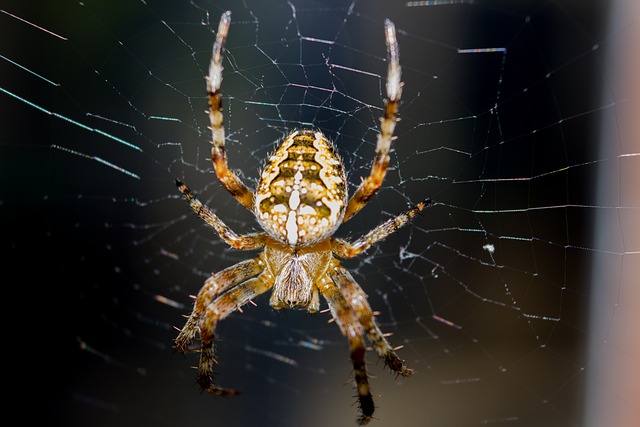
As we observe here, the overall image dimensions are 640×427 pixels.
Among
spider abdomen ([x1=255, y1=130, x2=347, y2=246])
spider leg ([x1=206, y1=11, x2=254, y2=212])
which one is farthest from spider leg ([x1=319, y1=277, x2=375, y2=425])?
spider leg ([x1=206, y1=11, x2=254, y2=212])

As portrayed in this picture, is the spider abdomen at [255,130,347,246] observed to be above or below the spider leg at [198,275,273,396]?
above

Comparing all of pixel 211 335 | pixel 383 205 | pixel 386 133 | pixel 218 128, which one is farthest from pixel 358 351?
pixel 383 205

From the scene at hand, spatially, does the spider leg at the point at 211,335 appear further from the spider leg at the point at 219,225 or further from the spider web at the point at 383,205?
the spider web at the point at 383,205

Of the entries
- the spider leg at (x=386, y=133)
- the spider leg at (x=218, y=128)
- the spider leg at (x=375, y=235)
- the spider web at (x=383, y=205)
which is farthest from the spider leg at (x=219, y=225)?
the spider web at (x=383, y=205)

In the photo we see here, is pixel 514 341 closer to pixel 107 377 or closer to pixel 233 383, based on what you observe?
pixel 233 383

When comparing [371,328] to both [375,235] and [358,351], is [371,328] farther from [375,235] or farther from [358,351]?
[375,235]

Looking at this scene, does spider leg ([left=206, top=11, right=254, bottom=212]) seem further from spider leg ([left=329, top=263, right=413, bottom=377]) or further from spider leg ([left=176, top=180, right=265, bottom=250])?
spider leg ([left=329, top=263, right=413, bottom=377])
